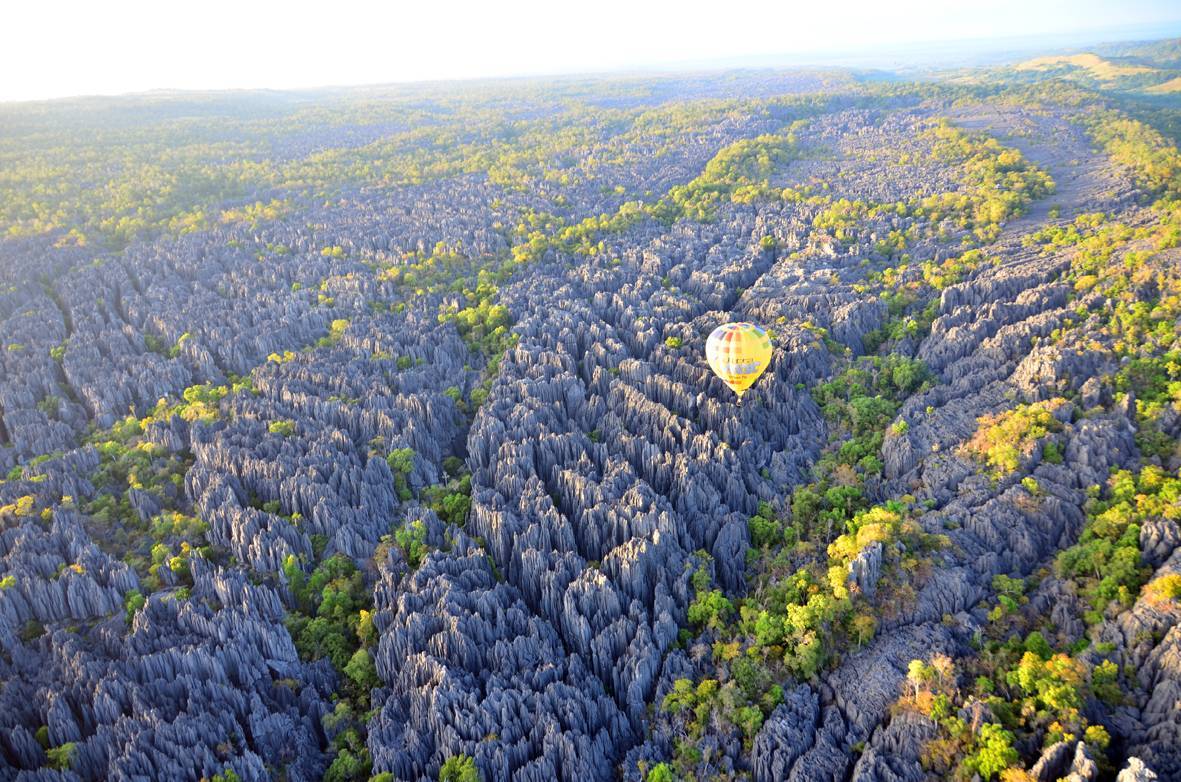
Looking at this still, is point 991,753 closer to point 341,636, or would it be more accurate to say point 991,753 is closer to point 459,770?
point 459,770

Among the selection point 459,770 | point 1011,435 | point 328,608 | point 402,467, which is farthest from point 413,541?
point 1011,435

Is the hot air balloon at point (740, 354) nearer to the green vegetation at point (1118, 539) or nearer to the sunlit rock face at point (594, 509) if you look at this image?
the sunlit rock face at point (594, 509)

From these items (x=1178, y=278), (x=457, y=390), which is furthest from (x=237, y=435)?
(x=1178, y=278)

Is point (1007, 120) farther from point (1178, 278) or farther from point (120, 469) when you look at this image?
point (120, 469)

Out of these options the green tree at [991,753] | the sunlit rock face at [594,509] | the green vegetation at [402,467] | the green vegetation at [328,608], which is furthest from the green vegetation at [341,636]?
the green tree at [991,753]

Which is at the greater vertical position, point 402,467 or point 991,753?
point 402,467

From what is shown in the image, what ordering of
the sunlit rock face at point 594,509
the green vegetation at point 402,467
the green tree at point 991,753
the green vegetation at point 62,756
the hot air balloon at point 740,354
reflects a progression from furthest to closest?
1. the hot air balloon at point 740,354
2. the green vegetation at point 402,467
3. the sunlit rock face at point 594,509
4. the green vegetation at point 62,756
5. the green tree at point 991,753

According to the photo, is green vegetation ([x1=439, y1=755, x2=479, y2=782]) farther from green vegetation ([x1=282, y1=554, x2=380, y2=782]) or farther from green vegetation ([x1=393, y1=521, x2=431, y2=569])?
green vegetation ([x1=393, y1=521, x2=431, y2=569])

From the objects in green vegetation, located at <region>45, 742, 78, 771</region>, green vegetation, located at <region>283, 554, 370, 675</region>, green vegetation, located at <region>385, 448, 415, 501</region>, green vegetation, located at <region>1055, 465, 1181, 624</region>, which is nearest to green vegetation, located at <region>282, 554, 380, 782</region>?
green vegetation, located at <region>283, 554, 370, 675</region>
